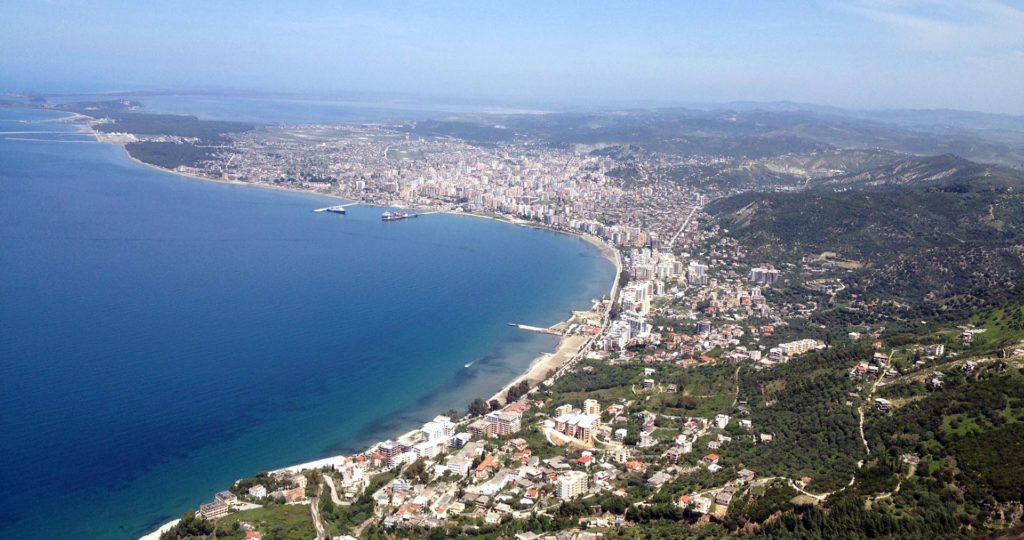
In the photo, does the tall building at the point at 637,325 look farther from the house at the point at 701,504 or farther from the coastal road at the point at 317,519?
the coastal road at the point at 317,519

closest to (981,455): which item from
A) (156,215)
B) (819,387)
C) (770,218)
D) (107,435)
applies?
(819,387)

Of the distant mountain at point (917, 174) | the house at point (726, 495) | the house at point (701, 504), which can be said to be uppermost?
the distant mountain at point (917, 174)

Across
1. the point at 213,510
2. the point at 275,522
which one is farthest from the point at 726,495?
the point at 213,510

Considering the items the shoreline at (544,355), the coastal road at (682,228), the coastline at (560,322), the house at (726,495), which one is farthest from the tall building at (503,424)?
the coastal road at (682,228)

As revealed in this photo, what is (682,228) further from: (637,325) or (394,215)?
(637,325)

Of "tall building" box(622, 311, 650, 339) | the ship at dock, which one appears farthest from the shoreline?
the ship at dock

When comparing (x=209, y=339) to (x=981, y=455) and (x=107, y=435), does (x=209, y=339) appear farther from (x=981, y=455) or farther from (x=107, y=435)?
(x=981, y=455)

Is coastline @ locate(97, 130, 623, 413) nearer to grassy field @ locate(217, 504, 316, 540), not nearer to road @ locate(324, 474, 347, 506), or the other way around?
road @ locate(324, 474, 347, 506)
